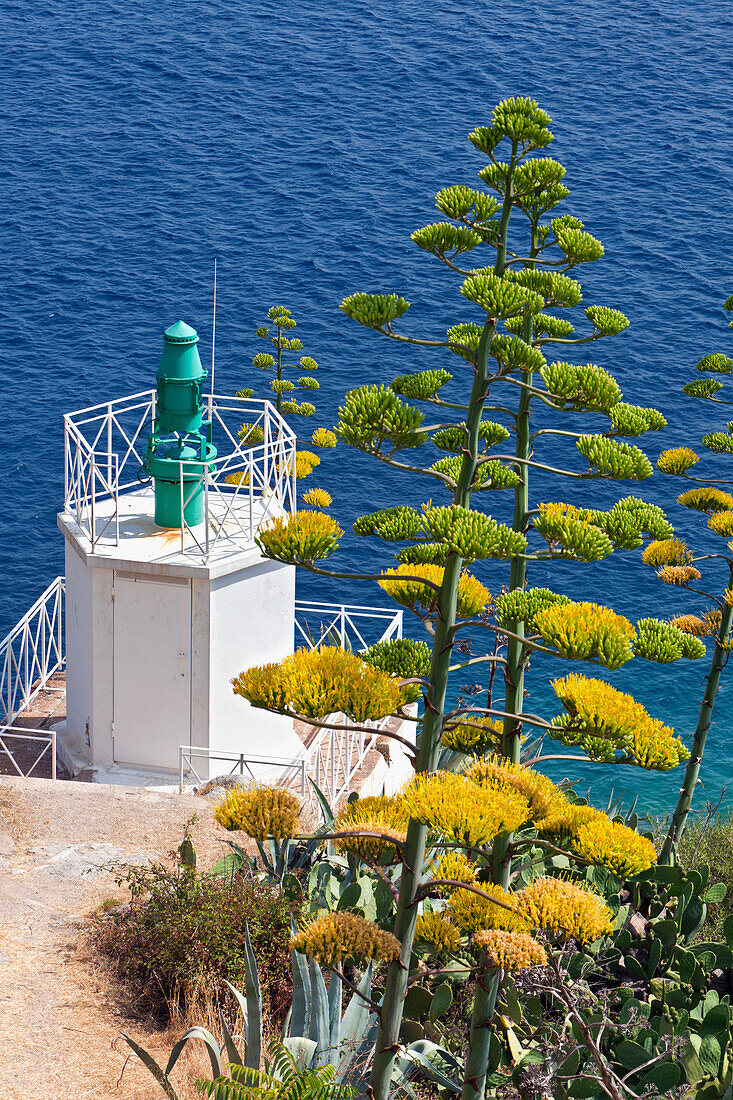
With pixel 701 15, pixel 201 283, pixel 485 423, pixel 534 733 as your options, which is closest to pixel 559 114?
pixel 701 15

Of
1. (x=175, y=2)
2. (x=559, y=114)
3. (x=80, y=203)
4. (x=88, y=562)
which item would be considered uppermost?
(x=175, y=2)

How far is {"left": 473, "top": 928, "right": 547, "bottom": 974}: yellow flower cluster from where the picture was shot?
6141 millimetres

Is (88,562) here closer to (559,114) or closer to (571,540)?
(571,540)

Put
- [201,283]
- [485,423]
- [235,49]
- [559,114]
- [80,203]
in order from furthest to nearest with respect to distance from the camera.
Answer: [235,49]
[559,114]
[80,203]
[201,283]
[485,423]

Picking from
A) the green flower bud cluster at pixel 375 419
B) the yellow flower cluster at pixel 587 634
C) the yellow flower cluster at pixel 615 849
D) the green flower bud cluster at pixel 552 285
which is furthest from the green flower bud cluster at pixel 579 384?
the yellow flower cluster at pixel 615 849

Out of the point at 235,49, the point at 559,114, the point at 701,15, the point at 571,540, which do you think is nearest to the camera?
the point at 571,540

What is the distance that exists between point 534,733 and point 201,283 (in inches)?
932

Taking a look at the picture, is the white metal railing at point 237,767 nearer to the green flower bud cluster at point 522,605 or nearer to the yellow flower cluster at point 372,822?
the yellow flower cluster at point 372,822

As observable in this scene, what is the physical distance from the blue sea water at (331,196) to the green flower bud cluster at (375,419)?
21.1m

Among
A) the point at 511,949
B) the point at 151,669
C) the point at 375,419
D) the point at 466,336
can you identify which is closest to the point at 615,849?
the point at 511,949

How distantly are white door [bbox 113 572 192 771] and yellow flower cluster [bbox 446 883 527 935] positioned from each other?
9.71 m

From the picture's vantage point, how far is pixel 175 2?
6262 cm

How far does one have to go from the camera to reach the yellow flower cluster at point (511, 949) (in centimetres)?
614

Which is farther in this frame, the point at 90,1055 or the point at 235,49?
the point at 235,49
